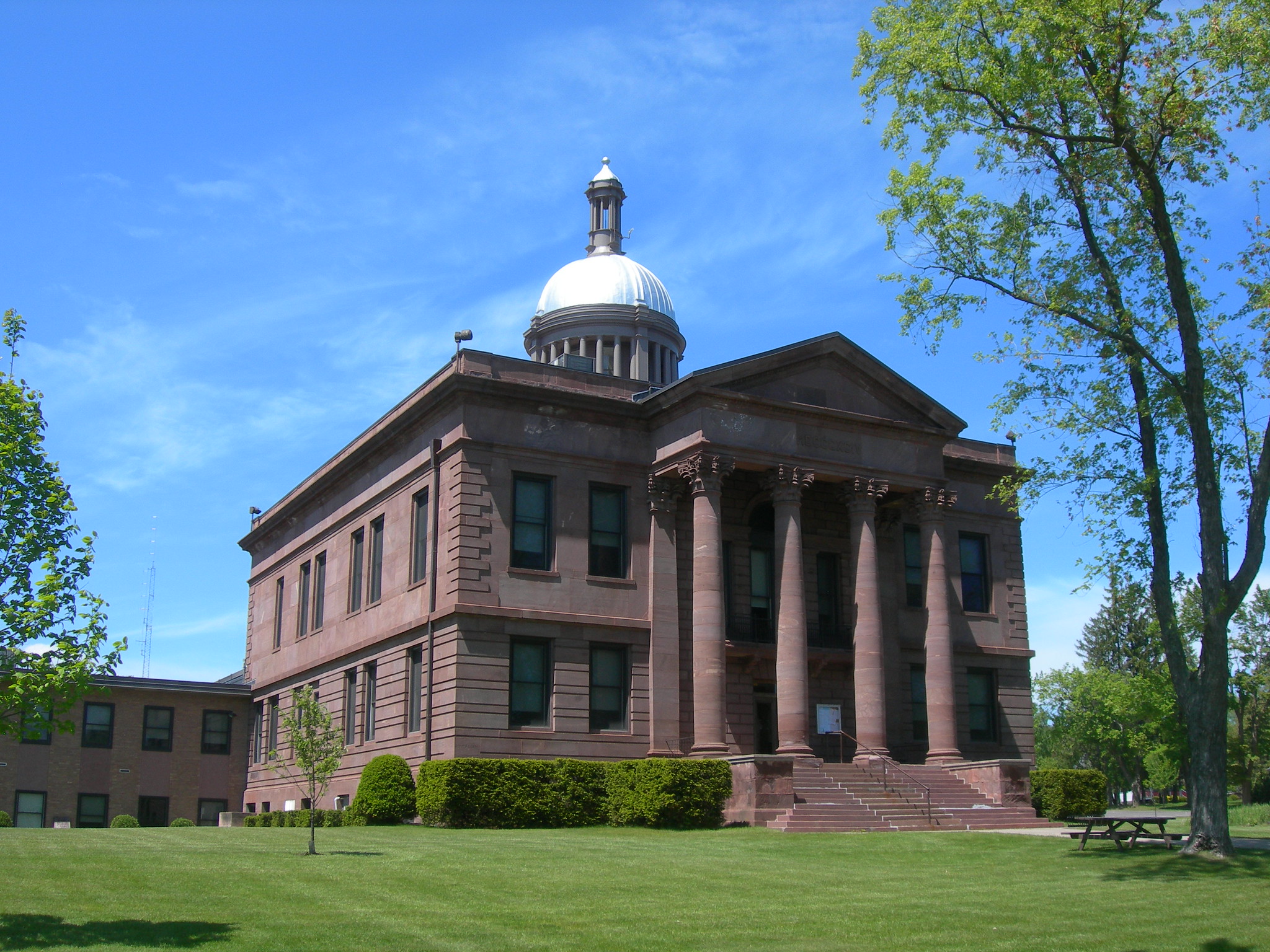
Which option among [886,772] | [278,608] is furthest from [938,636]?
[278,608]

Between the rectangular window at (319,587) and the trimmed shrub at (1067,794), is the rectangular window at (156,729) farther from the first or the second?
the trimmed shrub at (1067,794)

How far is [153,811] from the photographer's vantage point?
51.4 m

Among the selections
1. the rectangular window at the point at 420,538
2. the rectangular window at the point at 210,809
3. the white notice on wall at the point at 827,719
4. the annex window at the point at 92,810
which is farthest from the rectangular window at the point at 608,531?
the annex window at the point at 92,810

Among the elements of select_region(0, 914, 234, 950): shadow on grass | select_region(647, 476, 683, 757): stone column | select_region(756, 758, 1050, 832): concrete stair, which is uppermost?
select_region(647, 476, 683, 757): stone column

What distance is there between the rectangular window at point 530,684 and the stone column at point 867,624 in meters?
8.65

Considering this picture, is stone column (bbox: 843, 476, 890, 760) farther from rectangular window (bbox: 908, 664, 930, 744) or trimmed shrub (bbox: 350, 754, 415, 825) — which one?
trimmed shrub (bbox: 350, 754, 415, 825)

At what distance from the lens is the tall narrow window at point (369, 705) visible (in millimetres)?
39219

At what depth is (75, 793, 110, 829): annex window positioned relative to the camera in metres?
49.7

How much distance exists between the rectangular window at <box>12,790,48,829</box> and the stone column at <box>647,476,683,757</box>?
2756 cm

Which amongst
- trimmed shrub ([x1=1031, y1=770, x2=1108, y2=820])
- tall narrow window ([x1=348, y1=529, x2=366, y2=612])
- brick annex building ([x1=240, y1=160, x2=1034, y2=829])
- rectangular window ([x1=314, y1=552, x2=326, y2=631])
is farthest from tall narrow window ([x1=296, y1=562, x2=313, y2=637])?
trimmed shrub ([x1=1031, y1=770, x2=1108, y2=820])

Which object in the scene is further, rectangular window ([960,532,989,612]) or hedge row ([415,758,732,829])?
rectangular window ([960,532,989,612])

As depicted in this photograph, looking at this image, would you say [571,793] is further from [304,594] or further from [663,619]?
[304,594]

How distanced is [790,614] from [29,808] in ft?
106

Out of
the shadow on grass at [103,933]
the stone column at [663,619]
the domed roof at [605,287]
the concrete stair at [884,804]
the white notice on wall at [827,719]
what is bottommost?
the shadow on grass at [103,933]
